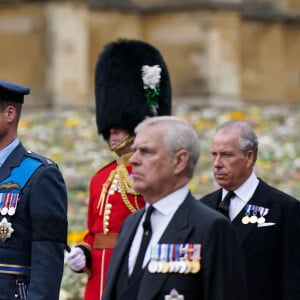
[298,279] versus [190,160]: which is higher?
[190,160]

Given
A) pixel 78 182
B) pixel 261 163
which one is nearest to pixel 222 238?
pixel 78 182

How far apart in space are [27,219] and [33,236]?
0.40 ft

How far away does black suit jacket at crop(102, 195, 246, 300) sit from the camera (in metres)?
7.11

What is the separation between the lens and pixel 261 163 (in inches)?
753

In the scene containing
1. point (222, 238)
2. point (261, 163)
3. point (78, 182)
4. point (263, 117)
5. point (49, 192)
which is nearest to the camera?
point (222, 238)

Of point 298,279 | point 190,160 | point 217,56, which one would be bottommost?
point 298,279

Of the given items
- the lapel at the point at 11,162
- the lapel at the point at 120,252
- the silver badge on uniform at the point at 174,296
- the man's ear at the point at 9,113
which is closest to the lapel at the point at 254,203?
the lapel at the point at 11,162

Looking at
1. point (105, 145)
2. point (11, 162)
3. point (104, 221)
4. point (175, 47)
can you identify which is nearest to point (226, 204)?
point (104, 221)

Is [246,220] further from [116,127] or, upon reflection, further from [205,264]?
[205,264]

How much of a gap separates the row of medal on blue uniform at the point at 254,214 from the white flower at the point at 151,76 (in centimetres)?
170

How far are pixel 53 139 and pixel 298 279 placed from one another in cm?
1150

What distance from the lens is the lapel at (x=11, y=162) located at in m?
8.54

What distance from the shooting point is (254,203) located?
897 cm

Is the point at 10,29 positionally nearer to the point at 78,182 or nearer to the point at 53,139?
the point at 53,139
